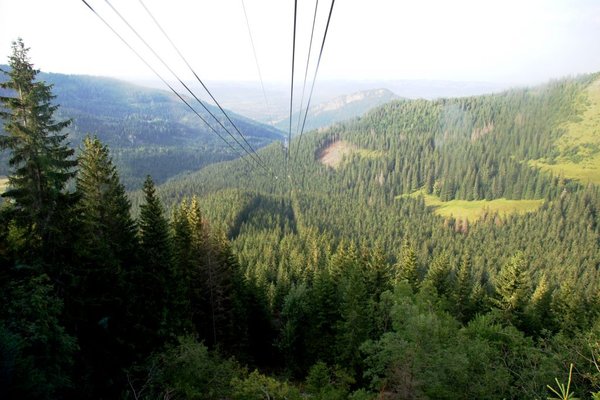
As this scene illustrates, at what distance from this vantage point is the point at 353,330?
3253 cm

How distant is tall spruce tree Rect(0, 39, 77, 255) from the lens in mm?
16234

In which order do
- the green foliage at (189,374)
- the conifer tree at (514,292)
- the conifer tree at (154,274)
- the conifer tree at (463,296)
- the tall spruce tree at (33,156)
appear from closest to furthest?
the tall spruce tree at (33,156) → the green foliage at (189,374) → the conifer tree at (154,274) → the conifer tree at (514,292) → the conifer tree at (463,296)

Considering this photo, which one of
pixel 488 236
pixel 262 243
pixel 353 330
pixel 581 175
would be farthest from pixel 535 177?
pixel 353 330

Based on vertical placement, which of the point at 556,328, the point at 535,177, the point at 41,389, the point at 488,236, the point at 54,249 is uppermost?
the point at 54,249

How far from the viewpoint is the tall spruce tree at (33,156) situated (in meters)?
16.2

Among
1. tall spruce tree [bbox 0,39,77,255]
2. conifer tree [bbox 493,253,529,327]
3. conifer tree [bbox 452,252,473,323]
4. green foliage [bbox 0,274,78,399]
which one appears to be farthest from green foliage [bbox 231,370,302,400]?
conifer tree [bbox 452,252,473,323]

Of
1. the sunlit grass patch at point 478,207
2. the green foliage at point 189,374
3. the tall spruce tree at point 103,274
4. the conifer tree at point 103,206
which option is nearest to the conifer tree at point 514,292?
the green foliage at point 189,374

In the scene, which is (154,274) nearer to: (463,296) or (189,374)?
(189,374)

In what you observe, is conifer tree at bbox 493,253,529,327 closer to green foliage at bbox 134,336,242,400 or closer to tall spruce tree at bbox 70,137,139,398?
green foliage at bbox 134,336,242,400

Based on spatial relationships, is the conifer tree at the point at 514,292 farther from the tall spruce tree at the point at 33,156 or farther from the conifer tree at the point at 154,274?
the tall spruce tree at the point at 33,156

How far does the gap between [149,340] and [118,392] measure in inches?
212

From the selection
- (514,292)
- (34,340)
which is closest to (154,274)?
(34,340)

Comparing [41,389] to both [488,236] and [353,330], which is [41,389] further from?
[488,236]

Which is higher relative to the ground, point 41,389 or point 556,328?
point 41,389
